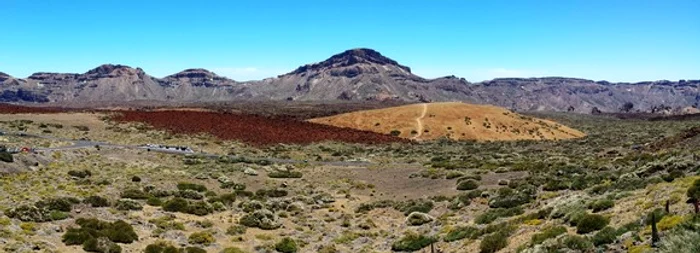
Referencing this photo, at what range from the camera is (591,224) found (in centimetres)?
1560

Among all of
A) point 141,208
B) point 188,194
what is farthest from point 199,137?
point 141,208

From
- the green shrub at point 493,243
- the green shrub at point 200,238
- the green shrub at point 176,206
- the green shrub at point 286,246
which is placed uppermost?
the green shrub at point 493,243

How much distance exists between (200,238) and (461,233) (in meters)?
11.1

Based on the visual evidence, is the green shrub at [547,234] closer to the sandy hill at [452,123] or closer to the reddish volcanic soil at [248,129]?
the reddish volcanic soil at [248,129]

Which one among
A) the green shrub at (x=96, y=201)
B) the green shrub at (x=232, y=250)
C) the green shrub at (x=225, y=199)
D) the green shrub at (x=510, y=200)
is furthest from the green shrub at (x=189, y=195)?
the green shrub at (x=510, y=200)

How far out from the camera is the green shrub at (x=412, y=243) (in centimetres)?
2053

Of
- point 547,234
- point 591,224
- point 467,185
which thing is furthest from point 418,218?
point 591,224

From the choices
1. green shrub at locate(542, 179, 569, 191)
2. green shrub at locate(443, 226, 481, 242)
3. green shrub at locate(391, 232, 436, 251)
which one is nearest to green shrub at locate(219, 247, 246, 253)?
green shrub at locate(391, 232, 436, 251)

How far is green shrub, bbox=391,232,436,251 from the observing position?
20.5 m

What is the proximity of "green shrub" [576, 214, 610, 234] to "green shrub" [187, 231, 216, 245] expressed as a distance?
1461cm

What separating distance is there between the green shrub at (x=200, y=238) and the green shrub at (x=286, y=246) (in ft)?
9.38

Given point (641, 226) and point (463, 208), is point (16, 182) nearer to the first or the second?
point (463, 208)

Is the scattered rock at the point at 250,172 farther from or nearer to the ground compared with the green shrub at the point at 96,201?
nearer to the ground

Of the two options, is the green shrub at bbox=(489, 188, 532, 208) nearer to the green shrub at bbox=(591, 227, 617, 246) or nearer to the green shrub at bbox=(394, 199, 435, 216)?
the green shrub at bbox=(394, 199, 435, 216)
